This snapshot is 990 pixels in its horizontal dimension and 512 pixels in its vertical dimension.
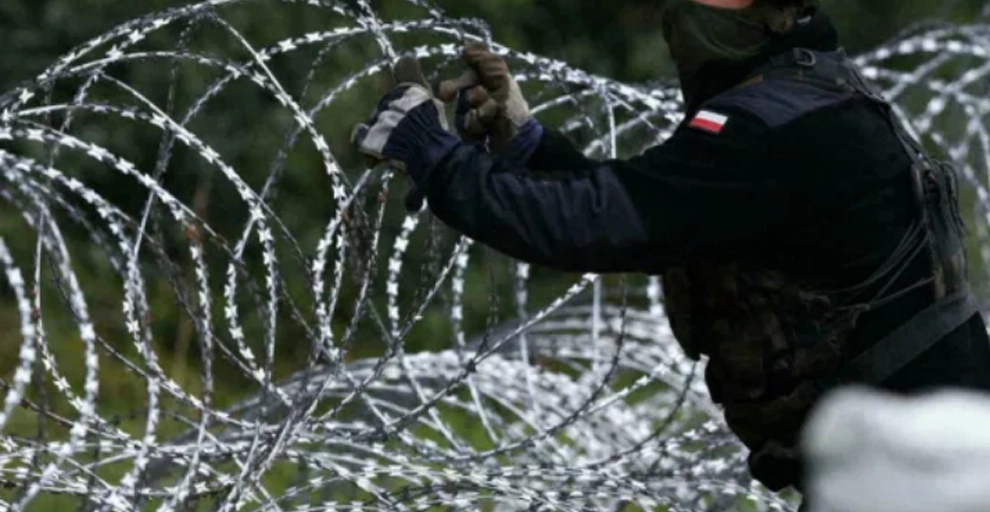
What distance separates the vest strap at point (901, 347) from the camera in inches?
150

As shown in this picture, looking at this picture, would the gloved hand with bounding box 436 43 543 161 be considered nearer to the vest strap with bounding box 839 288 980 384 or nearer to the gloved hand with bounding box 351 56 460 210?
the gloved hand with bounding box 351 56 460 210

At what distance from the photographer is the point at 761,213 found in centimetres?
362

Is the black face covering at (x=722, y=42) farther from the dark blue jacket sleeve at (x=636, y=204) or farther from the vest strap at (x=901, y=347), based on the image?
the vest strap at (x=901, y=347)

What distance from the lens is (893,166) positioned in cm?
376

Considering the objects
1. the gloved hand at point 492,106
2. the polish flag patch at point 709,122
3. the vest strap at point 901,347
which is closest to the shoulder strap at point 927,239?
the vest strap at point 901,347

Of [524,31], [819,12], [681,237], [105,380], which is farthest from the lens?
[524,31]

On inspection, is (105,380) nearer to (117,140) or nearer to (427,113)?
(117,140)

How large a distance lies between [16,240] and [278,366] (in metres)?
1.08

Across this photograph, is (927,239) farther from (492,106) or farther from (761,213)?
(492,106)

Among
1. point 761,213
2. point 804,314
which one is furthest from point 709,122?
point 804,314

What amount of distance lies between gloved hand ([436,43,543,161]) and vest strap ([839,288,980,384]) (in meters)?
0.66

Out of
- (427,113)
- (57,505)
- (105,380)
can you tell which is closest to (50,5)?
(105,380)

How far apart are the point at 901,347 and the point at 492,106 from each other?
77 cm

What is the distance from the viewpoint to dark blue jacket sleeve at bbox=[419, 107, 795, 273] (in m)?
3.59
